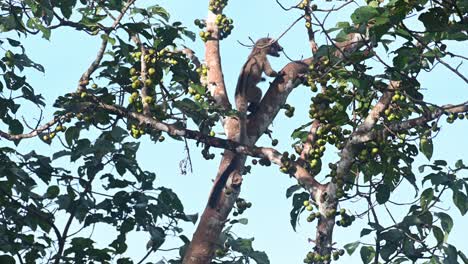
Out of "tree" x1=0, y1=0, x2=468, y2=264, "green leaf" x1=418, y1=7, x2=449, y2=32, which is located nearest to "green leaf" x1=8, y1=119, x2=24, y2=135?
"tree" x1=0, y1=0, x2=468, y2=264

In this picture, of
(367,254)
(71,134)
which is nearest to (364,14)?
(367,254)

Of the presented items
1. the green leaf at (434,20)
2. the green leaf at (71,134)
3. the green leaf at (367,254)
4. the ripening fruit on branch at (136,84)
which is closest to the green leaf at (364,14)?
the green leaf at (434,20)

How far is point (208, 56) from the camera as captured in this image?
30.5 ft

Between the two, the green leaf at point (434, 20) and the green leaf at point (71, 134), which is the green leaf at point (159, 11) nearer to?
the green leaf at point (71, 134)

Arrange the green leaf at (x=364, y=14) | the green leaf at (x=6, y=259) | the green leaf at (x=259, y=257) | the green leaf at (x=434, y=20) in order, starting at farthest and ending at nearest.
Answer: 1. the green leaf at (x=259, y=257)
2. the green leaf at (x=6, y=259)
3. the green leaf at (x=364, y=14)
4. the green leaf at (x=434, y=20)

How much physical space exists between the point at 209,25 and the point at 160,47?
259 cm

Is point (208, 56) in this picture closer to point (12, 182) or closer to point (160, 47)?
point (160, 47)

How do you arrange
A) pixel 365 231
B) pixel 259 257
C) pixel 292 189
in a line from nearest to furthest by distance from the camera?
pixel 365 231 < pixel 292 189 < pixel 259 257

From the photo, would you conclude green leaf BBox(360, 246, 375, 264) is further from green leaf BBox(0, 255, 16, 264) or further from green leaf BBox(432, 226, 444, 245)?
green leaf BBox(0, 255, 16, 264)

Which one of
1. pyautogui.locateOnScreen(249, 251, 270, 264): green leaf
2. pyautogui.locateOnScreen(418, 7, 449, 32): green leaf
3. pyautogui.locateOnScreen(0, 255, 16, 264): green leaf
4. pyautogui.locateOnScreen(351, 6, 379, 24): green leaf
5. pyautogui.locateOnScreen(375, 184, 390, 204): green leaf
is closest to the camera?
pyautogui.locateOnScreen(418, 7, 449, 32): green leaf

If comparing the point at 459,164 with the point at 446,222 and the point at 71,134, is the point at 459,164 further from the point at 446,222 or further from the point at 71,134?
the point at 71,134

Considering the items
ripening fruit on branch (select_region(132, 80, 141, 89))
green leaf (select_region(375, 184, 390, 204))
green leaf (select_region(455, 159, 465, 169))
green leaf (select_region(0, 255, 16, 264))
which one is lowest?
green leaf (select_region(0, 255, 16, 264))

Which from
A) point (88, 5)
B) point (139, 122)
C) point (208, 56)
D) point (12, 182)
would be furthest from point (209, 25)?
point (12, 182)

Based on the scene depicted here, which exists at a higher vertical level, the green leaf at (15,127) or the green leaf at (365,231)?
the green leaf at (15,127)
